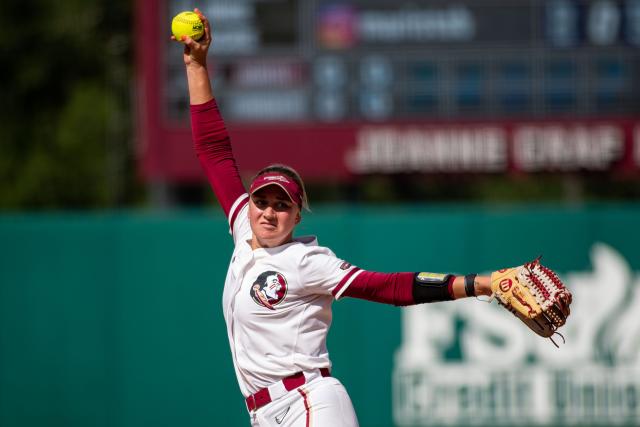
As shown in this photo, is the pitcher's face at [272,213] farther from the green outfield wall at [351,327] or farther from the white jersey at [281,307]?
the green outfield wall at [351,327]

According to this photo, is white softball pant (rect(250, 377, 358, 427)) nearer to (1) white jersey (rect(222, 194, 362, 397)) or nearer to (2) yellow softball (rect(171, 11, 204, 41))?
(1) white jersey (rect(222, 194, 362, 397))

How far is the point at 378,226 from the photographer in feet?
27.8

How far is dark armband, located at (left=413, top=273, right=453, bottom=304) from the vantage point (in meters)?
3.55

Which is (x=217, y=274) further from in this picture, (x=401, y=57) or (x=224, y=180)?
(x=224, y=180)

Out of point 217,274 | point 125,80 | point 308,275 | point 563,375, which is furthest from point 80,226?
point 125,80

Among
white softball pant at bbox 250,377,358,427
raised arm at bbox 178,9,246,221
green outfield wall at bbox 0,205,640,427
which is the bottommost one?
green outfield wall at bbox 0,205,640,427

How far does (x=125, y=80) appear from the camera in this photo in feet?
A: 72.1

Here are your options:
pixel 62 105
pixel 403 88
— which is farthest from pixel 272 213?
pixel 62 105

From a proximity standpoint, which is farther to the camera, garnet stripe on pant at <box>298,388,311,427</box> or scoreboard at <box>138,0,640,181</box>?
scoreboard at <box>138,0,640,181</box>

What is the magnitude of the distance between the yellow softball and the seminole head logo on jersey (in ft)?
3.30

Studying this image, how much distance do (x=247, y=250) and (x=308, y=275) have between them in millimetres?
305

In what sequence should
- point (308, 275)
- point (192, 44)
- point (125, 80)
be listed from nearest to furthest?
point (308, 275), point (192, 44), point (125, 80)

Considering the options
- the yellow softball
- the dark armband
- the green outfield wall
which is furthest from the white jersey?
the green outfield wall

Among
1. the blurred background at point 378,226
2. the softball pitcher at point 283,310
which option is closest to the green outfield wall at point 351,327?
the blurred background at point 378,226
